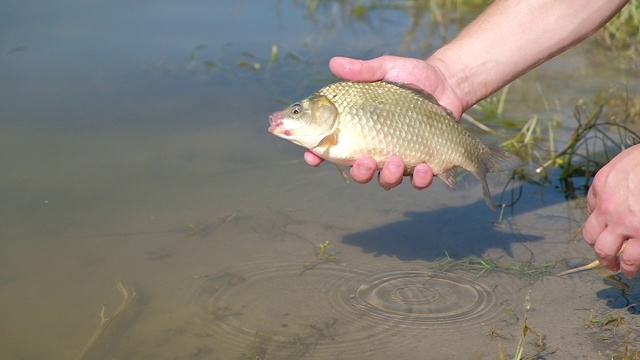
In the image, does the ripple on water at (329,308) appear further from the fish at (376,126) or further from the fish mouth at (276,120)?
the fish mouth at (276,120)

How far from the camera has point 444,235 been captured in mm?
5027

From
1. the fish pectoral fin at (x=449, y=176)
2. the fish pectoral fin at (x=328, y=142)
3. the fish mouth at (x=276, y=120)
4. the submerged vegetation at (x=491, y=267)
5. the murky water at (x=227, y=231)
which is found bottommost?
the murky water at (x=227, y=231)

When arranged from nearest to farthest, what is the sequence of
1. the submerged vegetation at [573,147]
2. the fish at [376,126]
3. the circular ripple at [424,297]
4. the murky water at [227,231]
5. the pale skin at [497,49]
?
the fish at [376,126]
the murky water at [227,231]
the circular ripple at [424,297]
the pale skin at [497,49]
the submerged vegetation at [573,147]

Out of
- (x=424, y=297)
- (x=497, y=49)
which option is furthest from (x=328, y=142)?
(x=497, y=49)

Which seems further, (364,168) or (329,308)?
(329,308)

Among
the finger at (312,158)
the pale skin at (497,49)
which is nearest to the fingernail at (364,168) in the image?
the finger at (312,158)

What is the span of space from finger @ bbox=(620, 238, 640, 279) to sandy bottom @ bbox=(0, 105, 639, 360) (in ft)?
1.08

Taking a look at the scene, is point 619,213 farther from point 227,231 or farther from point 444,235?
point 227,231

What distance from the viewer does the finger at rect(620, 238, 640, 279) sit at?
3.73 meters

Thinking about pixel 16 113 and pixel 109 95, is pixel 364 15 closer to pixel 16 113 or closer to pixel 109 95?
pixel 109 95

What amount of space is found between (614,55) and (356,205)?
377 cm

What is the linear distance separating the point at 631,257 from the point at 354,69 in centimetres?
133

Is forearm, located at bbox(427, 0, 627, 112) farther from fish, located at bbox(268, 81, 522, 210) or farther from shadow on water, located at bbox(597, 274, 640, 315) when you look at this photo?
shadow on water, located at bbox(597, 274, 640, 315)

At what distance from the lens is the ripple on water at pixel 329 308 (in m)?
3.96
